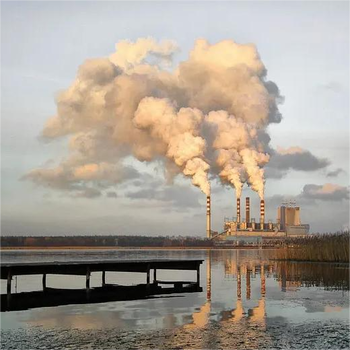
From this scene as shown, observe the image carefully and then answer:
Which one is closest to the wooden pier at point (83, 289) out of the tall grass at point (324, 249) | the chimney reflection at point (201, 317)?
the chimney reflection at point (201, 317)

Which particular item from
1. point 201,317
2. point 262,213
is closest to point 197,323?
point 201,317

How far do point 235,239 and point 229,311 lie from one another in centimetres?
17587

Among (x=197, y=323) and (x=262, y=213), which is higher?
(x=262, y=213)

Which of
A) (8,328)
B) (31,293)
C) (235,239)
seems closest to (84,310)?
(8,328)

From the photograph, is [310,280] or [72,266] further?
[310,280]

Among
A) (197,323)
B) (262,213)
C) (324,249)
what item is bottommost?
(197,323)

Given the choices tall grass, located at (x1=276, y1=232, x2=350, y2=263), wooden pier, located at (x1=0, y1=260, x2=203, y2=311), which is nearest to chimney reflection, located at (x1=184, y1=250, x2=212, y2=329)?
wooden pier, located at (x1=0, y1=260, x2=203, y2=311)

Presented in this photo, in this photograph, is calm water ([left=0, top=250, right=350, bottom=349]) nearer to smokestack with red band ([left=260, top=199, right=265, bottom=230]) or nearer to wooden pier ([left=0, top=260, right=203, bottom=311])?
wooden pier ([left=0, top=260, right=203, bottom=311])

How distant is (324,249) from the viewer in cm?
5306

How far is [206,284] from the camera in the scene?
3438 centimetres

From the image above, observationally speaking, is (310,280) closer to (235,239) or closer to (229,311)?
(229,311)

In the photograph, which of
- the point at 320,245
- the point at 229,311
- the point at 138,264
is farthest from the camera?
the point at 320,245

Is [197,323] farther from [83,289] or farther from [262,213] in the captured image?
[262,213]

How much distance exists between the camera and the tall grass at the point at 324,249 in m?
50.6
